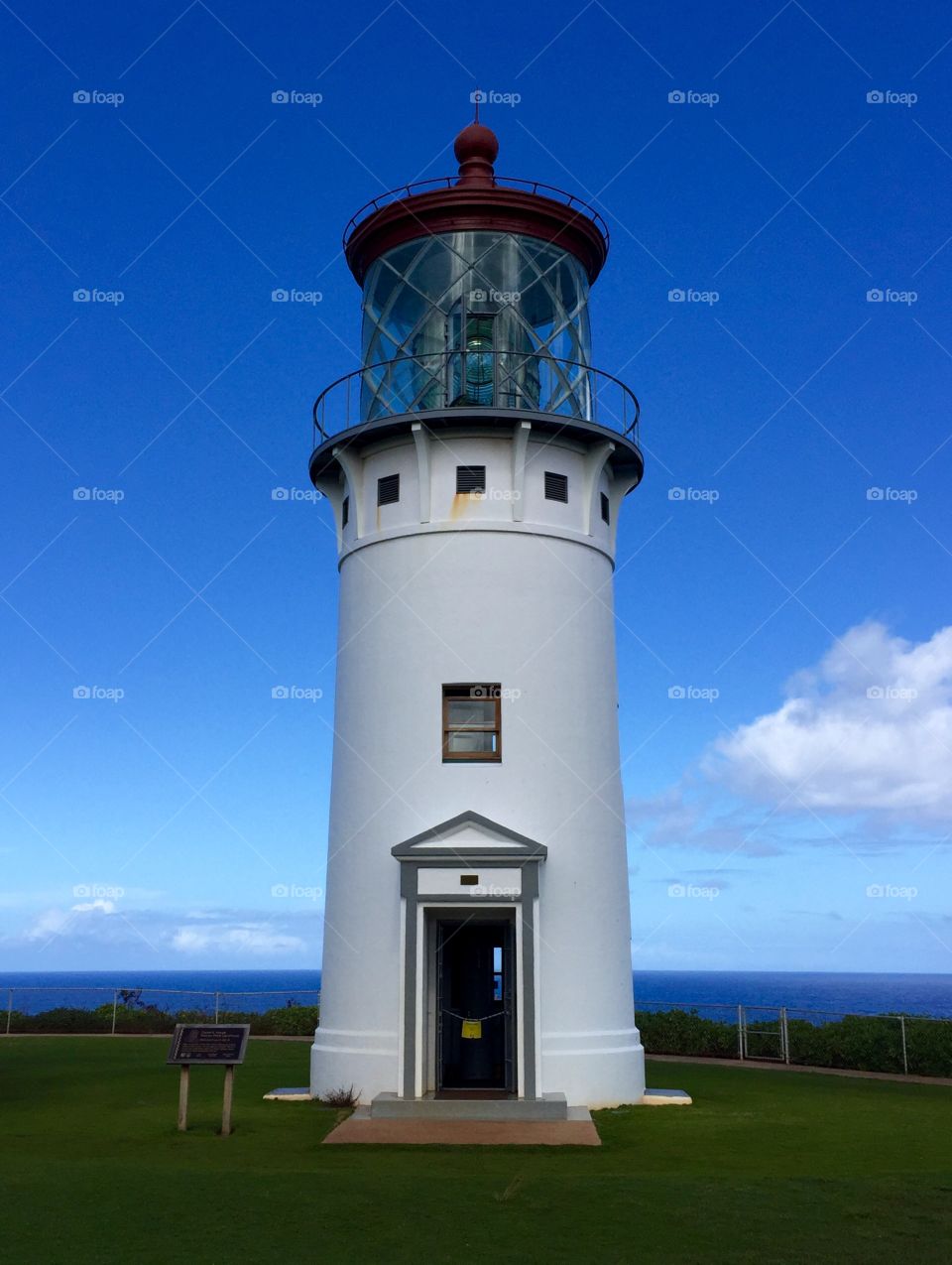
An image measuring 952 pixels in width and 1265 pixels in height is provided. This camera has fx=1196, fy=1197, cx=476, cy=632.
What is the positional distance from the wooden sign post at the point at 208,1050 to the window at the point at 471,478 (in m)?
8.06

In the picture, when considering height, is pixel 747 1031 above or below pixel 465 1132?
above

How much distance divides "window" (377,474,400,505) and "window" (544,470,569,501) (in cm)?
222

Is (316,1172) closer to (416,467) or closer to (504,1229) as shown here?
(504,1229)

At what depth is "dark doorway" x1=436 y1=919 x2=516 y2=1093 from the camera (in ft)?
55.1

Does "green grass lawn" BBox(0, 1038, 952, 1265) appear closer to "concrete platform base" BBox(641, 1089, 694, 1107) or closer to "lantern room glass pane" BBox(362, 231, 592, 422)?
"concrete platform base" BBox(641, 1089, 694, 1107)

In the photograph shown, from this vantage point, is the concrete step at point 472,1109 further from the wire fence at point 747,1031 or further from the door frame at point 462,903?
the wire fence at point 747,1031

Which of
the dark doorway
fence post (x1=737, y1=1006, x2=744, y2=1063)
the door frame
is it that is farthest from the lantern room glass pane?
fence post (x1=737, y1=1006, x2=744, y2=1063)

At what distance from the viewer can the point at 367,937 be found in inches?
645

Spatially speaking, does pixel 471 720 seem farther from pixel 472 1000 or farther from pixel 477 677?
pixel 472 1000

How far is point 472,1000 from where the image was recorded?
17266 millimetres

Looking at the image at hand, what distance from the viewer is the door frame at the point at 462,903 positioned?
15.4 metres

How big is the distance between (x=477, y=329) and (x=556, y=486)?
262cm

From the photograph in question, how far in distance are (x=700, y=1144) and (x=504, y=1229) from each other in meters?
4.59

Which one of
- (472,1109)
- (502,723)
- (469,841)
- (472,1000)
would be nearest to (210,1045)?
(472,1109)
